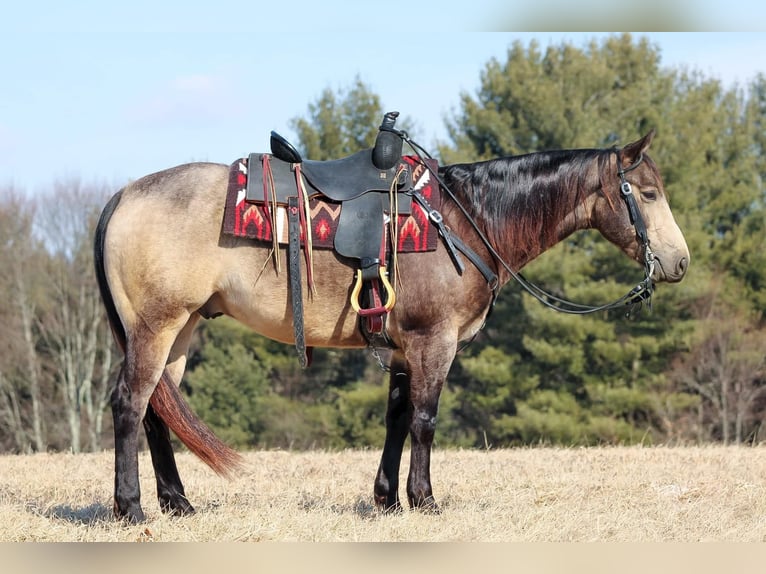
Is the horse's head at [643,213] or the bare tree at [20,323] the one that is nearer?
the horse's head at [643,213]

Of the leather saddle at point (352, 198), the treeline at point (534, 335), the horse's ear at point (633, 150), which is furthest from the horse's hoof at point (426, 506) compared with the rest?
the treeline at point (534, 335)

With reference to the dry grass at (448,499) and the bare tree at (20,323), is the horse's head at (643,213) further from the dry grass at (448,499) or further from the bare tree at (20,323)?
the bare tree at (20,323)

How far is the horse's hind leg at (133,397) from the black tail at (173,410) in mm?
220

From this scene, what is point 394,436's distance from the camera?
21.1ft

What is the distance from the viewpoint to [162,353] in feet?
19.3

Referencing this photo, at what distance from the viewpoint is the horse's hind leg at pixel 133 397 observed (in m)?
5.85

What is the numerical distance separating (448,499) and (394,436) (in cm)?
73

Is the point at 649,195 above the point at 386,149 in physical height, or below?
below

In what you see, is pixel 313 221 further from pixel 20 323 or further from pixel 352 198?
pixel 20 323

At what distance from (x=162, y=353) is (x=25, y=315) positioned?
22.7 metres

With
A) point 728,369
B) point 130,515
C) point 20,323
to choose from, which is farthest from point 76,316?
point 130,515

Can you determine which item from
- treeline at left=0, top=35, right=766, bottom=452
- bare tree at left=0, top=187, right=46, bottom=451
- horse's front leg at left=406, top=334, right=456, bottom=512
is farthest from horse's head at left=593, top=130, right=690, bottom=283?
bare tree at left=0, top=187, right=46, bottom=451

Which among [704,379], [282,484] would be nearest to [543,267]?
[704,379]

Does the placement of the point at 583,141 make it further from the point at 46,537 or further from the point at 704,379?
the point at 46,537
